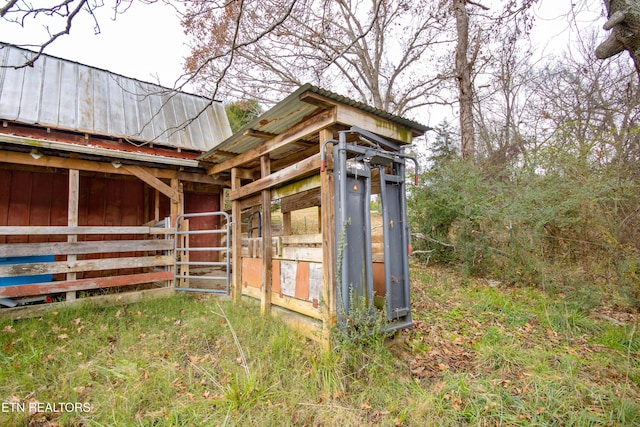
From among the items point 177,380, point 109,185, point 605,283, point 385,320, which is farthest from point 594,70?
point 109,185

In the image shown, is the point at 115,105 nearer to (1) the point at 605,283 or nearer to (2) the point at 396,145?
(2) the point at 396,145

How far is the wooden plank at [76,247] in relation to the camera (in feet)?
16.9

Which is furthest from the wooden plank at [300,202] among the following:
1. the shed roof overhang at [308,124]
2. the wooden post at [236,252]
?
the wooden post at [236,252]

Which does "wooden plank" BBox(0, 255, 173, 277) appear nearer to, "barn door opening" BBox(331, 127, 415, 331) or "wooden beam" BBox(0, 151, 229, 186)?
"wooden beam" BBox(0, 151, 229, 186)

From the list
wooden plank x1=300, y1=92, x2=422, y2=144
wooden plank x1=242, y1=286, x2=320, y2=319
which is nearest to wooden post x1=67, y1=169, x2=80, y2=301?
wooden plank x1=242, y1=286, x2=320, y2=319

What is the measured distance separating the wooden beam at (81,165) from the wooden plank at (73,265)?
171 cm

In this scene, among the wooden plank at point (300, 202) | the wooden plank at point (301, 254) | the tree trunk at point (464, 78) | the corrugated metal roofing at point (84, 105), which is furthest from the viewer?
the tree trunk at point (464, 78)

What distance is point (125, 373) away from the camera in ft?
11.0

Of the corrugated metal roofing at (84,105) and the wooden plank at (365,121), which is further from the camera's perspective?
the corrugated metal roofing at (84,105)

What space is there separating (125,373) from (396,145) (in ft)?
13.5

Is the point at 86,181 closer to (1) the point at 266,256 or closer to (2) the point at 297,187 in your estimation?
(1) the point at 266,256

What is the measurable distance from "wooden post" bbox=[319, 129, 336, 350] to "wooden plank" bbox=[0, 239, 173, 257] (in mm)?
4330

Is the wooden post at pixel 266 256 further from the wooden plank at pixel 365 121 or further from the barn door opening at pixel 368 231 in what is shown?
the wooden plank at pixel 365 121

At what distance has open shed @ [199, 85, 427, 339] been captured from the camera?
3508mm
